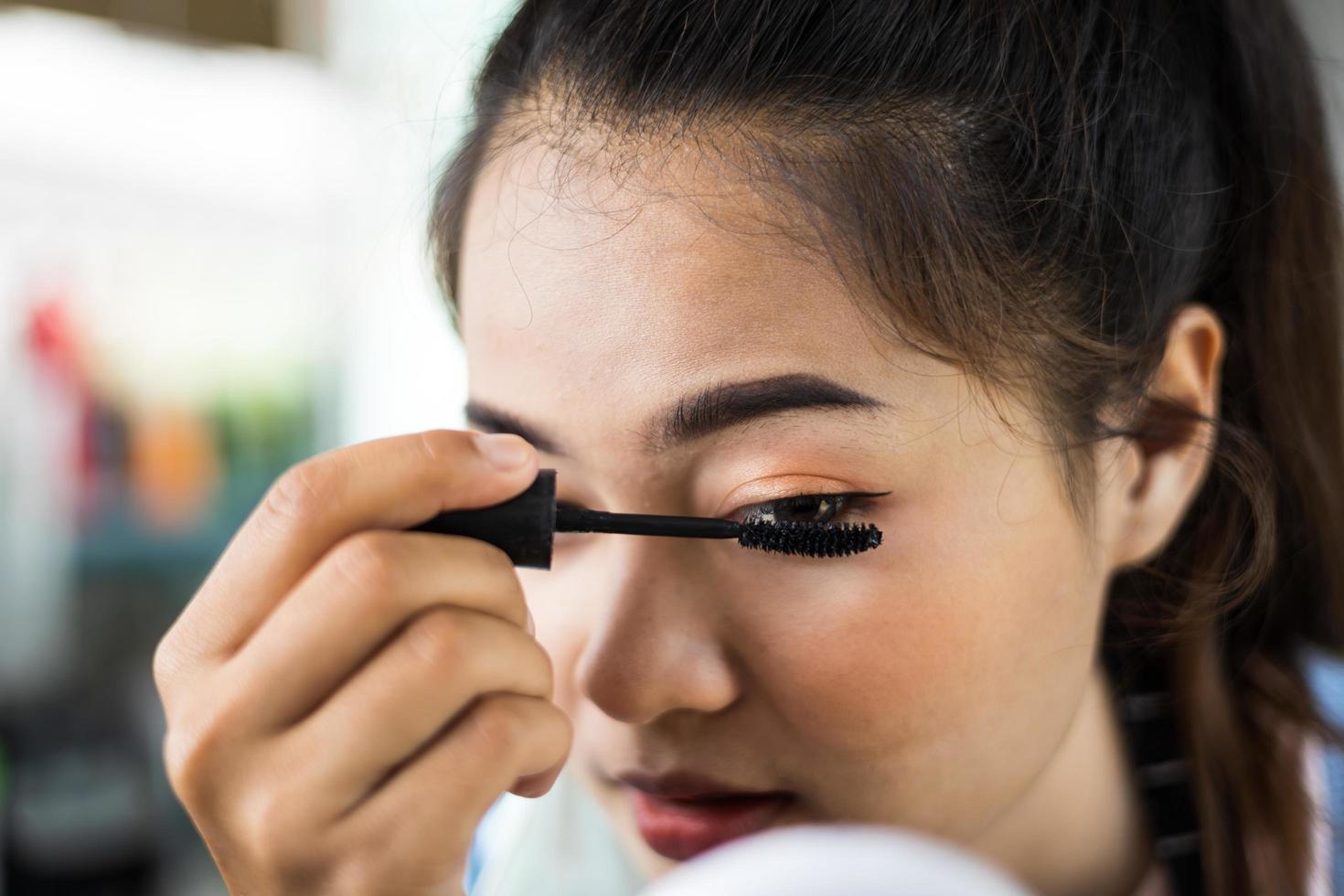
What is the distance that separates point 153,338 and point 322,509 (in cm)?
165

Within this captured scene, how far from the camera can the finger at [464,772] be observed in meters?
0.46

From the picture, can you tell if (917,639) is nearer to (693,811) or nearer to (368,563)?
(693,811)

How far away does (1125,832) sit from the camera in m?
0.90

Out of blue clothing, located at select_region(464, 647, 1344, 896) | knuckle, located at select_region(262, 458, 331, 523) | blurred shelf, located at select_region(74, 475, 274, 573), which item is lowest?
blurred shelf, located at select_region(74, 475, 274, 573)

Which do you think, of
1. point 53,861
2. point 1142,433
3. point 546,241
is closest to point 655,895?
point 546,241

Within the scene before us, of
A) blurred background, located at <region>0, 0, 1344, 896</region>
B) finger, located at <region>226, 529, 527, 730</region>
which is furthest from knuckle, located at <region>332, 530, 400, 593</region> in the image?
blurred background, located at <region>0, 0, 1344, 896</region>

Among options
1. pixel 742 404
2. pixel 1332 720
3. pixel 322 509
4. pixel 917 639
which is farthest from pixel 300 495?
pixel 1332 720

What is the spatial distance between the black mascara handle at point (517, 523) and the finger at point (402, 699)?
44mm

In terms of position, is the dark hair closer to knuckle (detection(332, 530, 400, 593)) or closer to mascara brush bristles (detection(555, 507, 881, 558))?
mascara brush bristles (detection(555, 507, 881, 558))

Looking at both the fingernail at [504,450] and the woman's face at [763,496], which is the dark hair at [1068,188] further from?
the fingernail at [504,450]

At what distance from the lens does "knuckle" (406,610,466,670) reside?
458mm

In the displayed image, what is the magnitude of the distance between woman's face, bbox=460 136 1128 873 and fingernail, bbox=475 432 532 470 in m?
0.10

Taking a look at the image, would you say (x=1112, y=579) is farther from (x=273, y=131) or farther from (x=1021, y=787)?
(x=273, y=131)

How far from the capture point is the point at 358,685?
1.49ft
